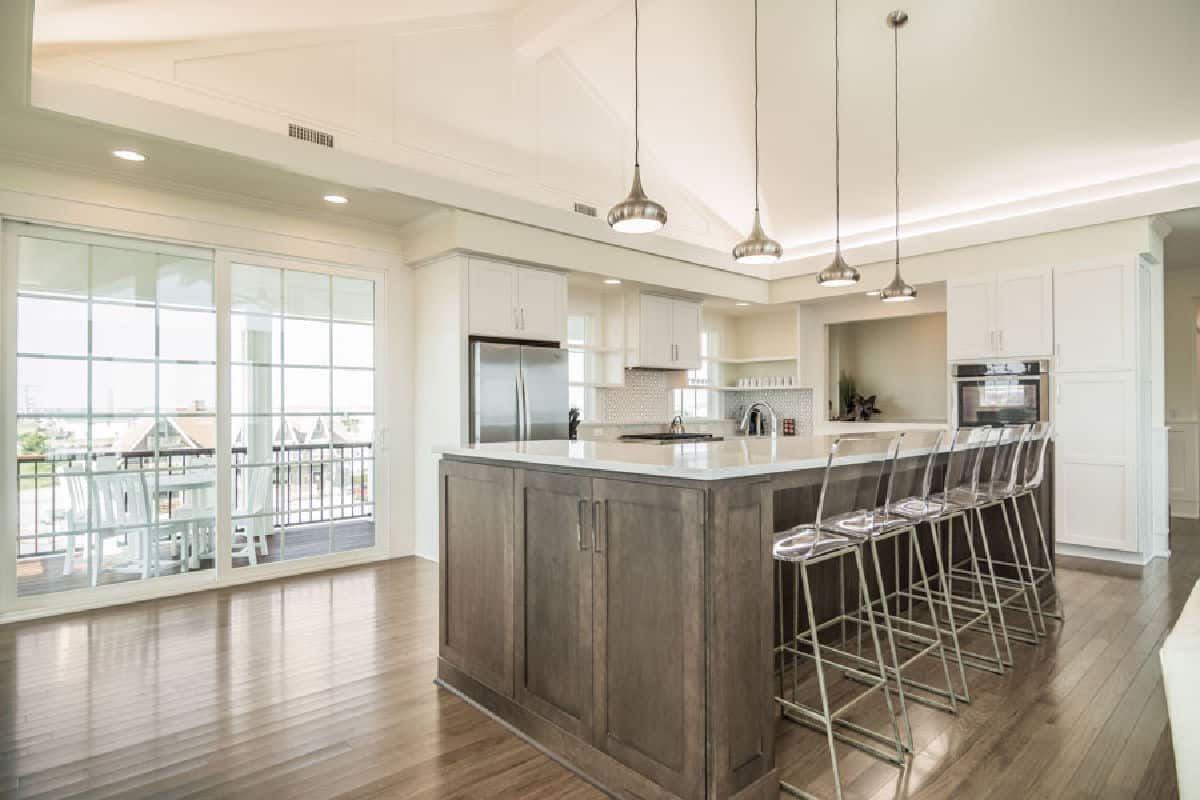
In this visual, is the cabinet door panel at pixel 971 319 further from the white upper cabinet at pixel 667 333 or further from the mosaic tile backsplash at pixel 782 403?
the white upper cabinet at pixel 667 333

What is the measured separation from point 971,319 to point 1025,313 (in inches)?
17.3

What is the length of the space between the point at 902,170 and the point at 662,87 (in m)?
2.26

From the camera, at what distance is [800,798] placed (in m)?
2.01

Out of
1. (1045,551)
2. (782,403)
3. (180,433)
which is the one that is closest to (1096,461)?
(1045,551)


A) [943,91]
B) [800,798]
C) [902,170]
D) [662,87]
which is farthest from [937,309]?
[800,798]

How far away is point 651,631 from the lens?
199cm

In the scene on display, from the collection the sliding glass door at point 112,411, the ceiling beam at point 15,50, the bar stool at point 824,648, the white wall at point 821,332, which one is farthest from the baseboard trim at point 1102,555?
the ceiling beam at point 15,50

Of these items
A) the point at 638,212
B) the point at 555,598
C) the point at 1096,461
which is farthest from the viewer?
the point at 1096,461

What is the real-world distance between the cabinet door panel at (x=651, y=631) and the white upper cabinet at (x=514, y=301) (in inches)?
125

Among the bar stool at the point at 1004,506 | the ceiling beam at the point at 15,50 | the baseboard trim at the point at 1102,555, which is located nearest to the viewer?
the ceiling beam at the point at 15,50

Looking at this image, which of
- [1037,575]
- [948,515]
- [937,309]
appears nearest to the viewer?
[948,515]

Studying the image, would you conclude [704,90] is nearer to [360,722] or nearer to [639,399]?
[639,399]

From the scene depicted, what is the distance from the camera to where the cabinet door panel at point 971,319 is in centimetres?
591

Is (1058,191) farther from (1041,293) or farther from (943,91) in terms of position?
(943,91)
